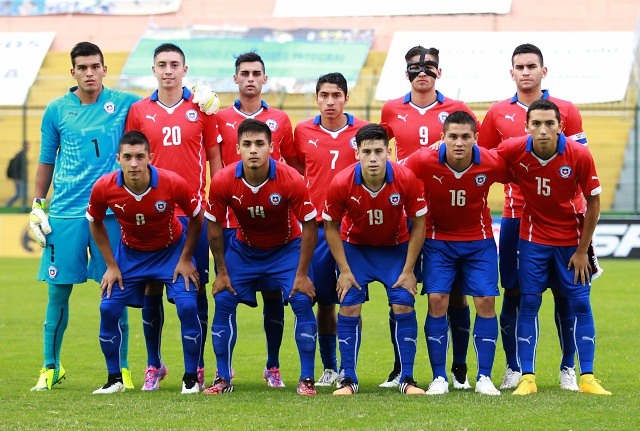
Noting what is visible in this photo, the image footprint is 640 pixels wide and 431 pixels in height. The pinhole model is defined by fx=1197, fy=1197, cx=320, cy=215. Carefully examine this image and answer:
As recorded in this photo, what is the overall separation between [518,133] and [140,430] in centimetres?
336

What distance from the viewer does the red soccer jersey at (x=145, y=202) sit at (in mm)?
7758

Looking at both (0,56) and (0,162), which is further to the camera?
(0,56)

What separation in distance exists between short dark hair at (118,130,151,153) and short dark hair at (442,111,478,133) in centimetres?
192

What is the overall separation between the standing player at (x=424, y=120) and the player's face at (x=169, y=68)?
1465 millimetres

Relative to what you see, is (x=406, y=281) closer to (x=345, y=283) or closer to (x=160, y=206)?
(x=345, y=283)

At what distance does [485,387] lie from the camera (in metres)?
7.60

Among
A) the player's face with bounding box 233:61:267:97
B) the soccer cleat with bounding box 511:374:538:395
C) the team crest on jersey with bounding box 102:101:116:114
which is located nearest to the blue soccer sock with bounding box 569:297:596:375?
the soccer cleat with bounding box 511:374:538:395

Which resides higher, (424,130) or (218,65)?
(218,65)

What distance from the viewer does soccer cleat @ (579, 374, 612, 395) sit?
758 centimetres

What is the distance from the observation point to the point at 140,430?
629 centimetres

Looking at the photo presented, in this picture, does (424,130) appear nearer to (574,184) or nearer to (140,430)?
(574,184)

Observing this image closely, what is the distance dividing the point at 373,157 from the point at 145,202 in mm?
1519

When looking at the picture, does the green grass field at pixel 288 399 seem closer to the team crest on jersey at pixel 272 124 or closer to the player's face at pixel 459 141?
the player's face at pixel 459 141

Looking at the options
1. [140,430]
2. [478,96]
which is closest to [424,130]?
[140,430]
